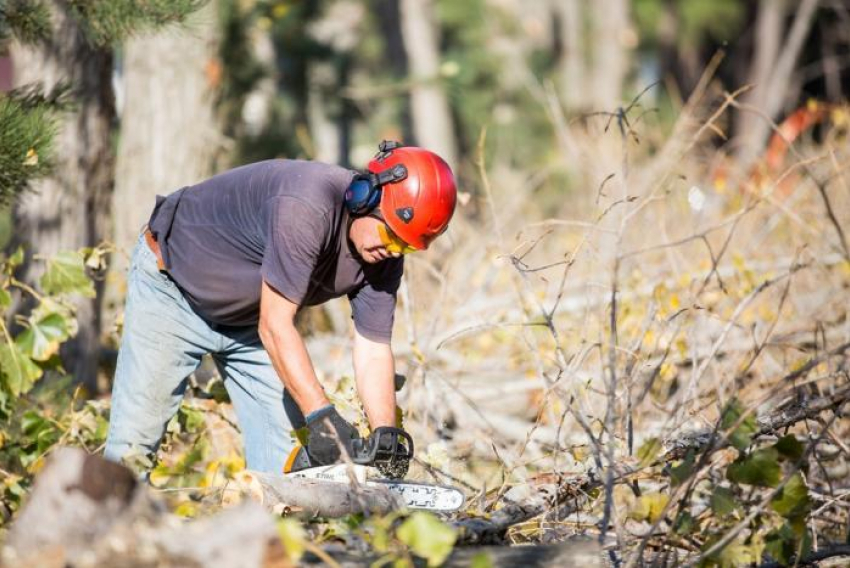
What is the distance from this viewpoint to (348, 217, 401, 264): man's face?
3854 millimetres

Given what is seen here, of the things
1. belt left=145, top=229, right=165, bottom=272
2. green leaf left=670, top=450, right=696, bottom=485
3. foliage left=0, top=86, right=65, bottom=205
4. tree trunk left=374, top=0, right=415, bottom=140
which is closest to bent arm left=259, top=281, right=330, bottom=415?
belt left=145, top=229, right=165, bottom=272

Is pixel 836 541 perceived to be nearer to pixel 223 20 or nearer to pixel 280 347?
pixel 280 347

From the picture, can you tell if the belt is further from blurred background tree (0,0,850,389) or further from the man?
blurred background tree (0,0,850,389)

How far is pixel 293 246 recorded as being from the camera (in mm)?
3625

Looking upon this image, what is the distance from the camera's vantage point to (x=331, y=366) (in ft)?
19.5

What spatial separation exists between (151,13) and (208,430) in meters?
1.94

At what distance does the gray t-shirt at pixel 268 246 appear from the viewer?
3.65 m

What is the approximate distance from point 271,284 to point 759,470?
1.72 metres

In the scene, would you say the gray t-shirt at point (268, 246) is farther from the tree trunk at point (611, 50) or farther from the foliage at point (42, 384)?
the tree trunk at point (611, 50)

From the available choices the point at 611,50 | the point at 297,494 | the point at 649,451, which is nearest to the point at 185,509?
the point at 297,494

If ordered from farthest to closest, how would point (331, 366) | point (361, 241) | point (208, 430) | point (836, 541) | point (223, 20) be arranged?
point (223, 20)
point (331, 366)
point (208, 430)
point (836, 541)
point (361, 241)

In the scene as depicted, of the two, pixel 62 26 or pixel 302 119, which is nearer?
pixel 62 26

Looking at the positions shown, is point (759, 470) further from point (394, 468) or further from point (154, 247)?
point (154, 247)

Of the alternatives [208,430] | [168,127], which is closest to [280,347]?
[208,430]
